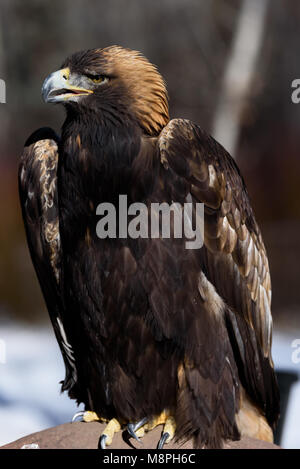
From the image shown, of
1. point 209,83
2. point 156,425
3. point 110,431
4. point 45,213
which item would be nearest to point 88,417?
point 110,431

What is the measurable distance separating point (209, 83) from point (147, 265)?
6162 millimetres

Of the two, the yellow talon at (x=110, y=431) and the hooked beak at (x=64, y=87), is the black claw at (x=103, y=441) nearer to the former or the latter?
the yellow talon at (x=110, y=431)

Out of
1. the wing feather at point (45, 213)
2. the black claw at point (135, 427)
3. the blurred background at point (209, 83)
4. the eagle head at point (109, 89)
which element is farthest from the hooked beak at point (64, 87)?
the blurred background at point (209, 83)

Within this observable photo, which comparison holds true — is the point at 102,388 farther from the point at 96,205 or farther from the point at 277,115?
the point at 277,115

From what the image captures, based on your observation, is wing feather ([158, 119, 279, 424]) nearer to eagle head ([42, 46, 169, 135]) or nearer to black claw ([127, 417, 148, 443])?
eagle head ([42, 46, 169, 135])

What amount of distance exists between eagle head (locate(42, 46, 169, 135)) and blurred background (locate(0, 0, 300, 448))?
5449 millimetres

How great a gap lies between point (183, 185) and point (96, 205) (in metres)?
0.40

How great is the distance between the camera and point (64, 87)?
275 cm

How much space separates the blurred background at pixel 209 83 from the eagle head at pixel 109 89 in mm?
5449

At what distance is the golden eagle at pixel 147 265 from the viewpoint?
270cm

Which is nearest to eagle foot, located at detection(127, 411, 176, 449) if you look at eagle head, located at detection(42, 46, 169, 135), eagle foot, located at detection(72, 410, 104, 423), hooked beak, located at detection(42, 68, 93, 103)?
eagle foot, located at detection(72, 410, 104, 423)

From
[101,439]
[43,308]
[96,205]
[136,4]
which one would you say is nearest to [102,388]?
[101,439]

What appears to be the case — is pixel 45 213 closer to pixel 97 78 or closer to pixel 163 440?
pixel 97 78
